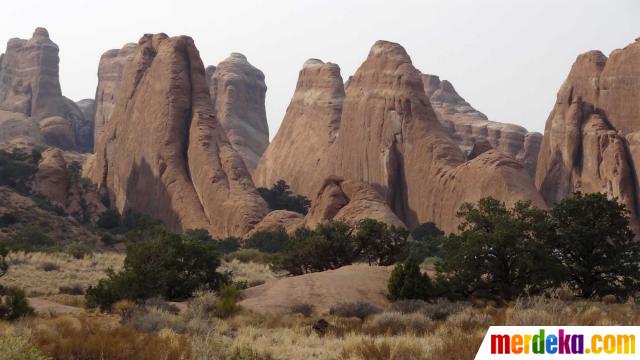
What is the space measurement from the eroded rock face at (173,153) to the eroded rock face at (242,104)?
4018 centimetres

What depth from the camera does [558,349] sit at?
34.6 ft

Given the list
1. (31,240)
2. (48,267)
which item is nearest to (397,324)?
(48,267)

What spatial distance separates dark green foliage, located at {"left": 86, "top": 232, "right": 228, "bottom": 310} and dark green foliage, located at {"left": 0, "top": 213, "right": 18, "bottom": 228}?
30879 millimetres

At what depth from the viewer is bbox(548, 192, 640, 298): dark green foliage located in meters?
26.5

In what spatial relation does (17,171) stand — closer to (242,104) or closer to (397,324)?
(397,324)

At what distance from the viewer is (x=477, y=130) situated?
120m

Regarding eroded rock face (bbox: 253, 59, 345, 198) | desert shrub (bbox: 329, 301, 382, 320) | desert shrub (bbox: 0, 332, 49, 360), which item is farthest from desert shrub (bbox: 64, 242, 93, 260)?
eroded rock face (bbox: 253, 59, 345, 198)

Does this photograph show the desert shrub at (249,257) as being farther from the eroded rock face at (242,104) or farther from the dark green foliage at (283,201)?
the eroded rock face at (242,104)

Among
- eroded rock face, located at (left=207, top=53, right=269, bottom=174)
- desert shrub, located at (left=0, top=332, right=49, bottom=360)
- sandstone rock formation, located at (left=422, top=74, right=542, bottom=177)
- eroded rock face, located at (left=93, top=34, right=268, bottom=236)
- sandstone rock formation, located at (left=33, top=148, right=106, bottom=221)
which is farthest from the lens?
eroded rock face, located at (left=207, top=53, right=269, bottom=174)

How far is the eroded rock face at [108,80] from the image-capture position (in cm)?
13688

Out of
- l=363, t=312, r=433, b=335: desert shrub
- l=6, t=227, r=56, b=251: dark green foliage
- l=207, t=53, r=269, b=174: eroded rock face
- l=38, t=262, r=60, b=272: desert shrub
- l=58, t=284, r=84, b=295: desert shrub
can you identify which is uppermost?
l=207, t=53, r=269, b=174: eroded rock face

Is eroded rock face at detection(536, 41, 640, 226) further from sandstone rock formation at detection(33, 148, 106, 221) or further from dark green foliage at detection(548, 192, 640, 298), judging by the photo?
dark green foliage at detection(548, 192, 640, 298)

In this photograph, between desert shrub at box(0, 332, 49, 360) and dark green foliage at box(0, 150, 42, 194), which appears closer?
desert shrub at box(0, 332, 49, 360)

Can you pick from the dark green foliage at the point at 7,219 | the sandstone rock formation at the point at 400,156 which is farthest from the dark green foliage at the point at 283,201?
the dark green foliage at the point at 7,219
